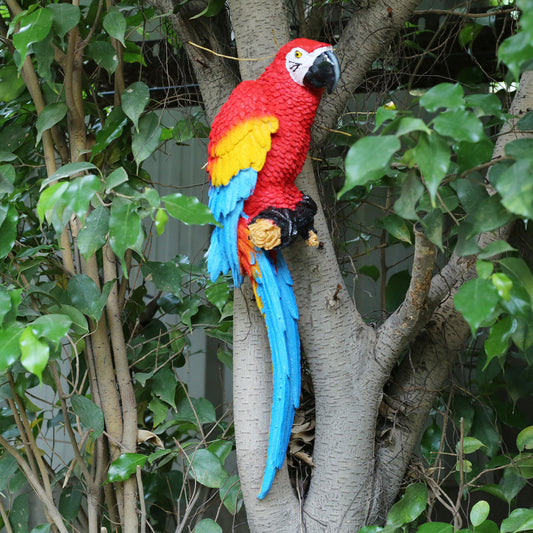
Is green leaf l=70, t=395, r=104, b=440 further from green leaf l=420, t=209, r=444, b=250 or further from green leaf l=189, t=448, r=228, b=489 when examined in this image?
green leaf l=420, t=209, r=444, b=250

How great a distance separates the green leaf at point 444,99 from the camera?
692mm

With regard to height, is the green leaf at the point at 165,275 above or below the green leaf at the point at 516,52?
below

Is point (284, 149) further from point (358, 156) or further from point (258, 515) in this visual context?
point (258, 515)

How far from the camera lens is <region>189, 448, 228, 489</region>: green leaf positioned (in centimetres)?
117

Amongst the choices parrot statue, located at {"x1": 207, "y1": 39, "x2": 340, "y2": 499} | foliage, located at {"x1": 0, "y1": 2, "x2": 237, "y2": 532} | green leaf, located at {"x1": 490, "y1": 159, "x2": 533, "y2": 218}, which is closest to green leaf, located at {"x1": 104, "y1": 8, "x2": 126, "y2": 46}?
foliage, located at {"x1": 0, "y1": 2, "x2": 237, "y2": 532}

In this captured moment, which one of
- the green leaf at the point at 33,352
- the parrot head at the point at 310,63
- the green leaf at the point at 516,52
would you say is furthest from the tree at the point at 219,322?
the green leaf at the point at 516,52

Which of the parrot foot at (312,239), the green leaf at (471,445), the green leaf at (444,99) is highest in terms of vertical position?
the green leaf at (444,99)

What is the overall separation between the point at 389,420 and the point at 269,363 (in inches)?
10.1

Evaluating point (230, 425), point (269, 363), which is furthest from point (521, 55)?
point (230, 425)

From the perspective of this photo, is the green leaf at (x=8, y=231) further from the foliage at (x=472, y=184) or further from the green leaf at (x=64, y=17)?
the foliage at (x=472, y=184)

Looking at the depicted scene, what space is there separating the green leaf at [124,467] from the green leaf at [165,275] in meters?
0.31

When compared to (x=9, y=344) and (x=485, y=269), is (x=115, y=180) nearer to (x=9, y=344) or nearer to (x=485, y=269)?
(x=9, y=344)

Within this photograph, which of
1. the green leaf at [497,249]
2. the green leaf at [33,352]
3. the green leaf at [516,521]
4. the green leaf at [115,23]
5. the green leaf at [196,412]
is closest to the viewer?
the green leaf at [497,249]

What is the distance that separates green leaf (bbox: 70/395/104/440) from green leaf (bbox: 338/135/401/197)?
72cm
